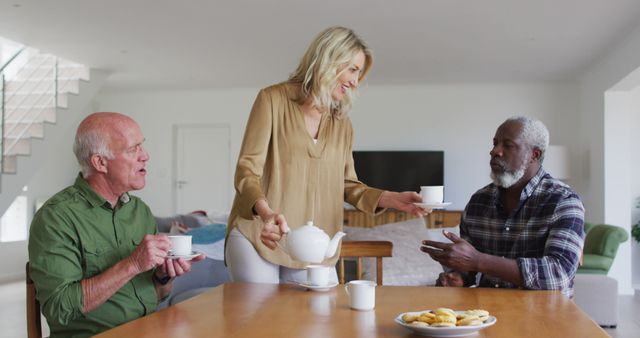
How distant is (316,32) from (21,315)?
11.5 ft

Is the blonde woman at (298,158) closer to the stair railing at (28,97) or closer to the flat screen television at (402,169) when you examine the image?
the stair railing at (28,97)

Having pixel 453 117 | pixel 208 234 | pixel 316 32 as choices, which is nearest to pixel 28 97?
pixel 316 32

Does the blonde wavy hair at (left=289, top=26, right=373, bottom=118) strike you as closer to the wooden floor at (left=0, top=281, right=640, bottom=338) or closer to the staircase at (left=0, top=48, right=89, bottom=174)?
the wooden floor at (left=0, top=281, right=640, bottom=338)

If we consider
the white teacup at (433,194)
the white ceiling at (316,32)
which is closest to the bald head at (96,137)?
the white teacup at (433,194)

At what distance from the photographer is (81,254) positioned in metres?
1.63

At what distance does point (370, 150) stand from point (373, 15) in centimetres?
380

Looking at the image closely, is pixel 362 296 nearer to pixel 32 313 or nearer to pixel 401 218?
pixel 32 313

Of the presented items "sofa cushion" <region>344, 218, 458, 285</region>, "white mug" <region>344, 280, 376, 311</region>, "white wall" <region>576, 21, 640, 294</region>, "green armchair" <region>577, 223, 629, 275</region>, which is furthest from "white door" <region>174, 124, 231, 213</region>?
"white mug" <region>344, 280, 376, 311</region>

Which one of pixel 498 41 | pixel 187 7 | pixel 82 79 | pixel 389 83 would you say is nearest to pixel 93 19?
pixel 187 7

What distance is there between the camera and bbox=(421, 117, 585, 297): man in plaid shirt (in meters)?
1.94

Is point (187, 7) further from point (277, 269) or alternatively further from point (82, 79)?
point (277, 269)

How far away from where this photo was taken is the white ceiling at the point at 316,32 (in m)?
5.31

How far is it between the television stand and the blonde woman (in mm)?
6548

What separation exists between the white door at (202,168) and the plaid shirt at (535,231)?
298 inches
